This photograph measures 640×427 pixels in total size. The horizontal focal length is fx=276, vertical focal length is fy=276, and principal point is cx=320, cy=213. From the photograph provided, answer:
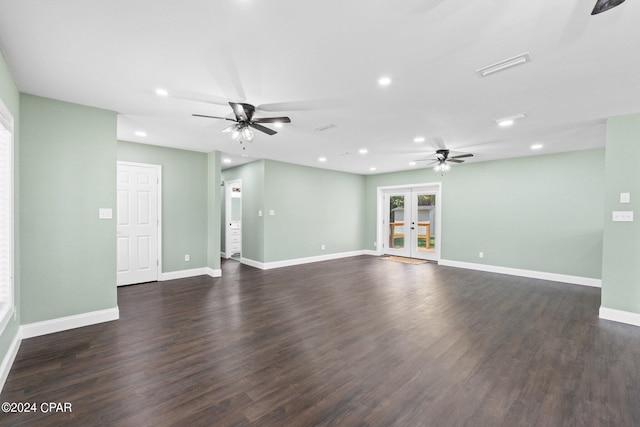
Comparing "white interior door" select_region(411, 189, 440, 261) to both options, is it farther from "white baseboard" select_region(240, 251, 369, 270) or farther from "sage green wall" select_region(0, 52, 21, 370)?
"sage green wall" select_region(0, 52, 21, 370)

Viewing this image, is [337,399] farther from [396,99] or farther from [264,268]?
[264,268]

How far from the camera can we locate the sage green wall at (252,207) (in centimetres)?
662

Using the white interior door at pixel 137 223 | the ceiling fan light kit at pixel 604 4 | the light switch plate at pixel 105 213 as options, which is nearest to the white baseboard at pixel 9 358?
the light switch plate at pixel 105 213

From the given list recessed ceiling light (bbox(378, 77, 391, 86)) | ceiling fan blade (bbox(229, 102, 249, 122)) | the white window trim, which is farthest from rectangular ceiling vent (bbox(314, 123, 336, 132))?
the white window trim

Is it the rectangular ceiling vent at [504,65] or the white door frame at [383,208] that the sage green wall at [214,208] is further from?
the white door frame at [383,208]

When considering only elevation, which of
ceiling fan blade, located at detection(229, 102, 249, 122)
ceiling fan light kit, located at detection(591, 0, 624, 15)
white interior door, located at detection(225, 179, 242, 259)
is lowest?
white interior door, located at detection(225, 179, 242, 259)

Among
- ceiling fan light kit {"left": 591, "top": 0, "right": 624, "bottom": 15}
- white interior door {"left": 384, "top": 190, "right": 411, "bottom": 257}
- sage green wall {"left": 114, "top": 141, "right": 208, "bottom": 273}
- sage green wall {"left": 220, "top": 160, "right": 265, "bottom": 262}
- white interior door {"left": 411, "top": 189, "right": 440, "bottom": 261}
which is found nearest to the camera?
ceiling fan light kit {"left": 591, "top": 0, "right": 624, "bottom": 15}

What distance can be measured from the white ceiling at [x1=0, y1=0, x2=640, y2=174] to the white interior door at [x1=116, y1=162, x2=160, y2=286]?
1.43m

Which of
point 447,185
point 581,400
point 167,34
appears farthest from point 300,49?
point 447,185

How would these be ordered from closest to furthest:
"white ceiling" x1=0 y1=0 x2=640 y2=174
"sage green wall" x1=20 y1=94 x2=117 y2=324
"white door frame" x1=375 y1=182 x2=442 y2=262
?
"white ceiling" x1=0 y1=0 x2=640 y2=174 < "sage green wall" x1=20 y1=94 x2=117 y2=324 < "white door frame" x1=375 y1=182 x2=442 y2=262

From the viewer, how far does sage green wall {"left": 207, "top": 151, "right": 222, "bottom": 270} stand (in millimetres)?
5695

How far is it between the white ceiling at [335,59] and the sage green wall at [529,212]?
5.87ft

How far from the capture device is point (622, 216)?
3.50 meters

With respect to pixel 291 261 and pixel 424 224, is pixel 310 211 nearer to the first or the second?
pixel 291 261
